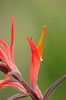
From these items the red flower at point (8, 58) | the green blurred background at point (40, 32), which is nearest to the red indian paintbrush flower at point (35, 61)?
the red flower at point (8, 58)

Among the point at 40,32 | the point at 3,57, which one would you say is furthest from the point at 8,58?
the point at 40,32

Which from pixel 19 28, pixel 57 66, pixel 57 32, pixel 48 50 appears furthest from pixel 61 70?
pixel 19 28

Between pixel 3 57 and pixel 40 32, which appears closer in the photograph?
pixel 3 57

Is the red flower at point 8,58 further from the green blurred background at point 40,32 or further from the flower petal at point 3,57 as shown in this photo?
the green blurred background at point 40,32

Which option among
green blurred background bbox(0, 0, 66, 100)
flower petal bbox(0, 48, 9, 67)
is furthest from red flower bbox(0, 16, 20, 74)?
green blurred background bbox(0, 0, 66, 100)

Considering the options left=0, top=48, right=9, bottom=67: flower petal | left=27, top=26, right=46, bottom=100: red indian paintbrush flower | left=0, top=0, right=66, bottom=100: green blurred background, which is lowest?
left=0, top=0, right=66, bottom=100: green blurred background

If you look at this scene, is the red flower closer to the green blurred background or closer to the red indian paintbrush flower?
the red indian paintbrush flower

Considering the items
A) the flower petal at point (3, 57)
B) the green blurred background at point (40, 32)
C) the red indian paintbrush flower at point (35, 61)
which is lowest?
the green blurred background at point (40, 32)

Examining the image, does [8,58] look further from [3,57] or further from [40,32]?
[40,32]
